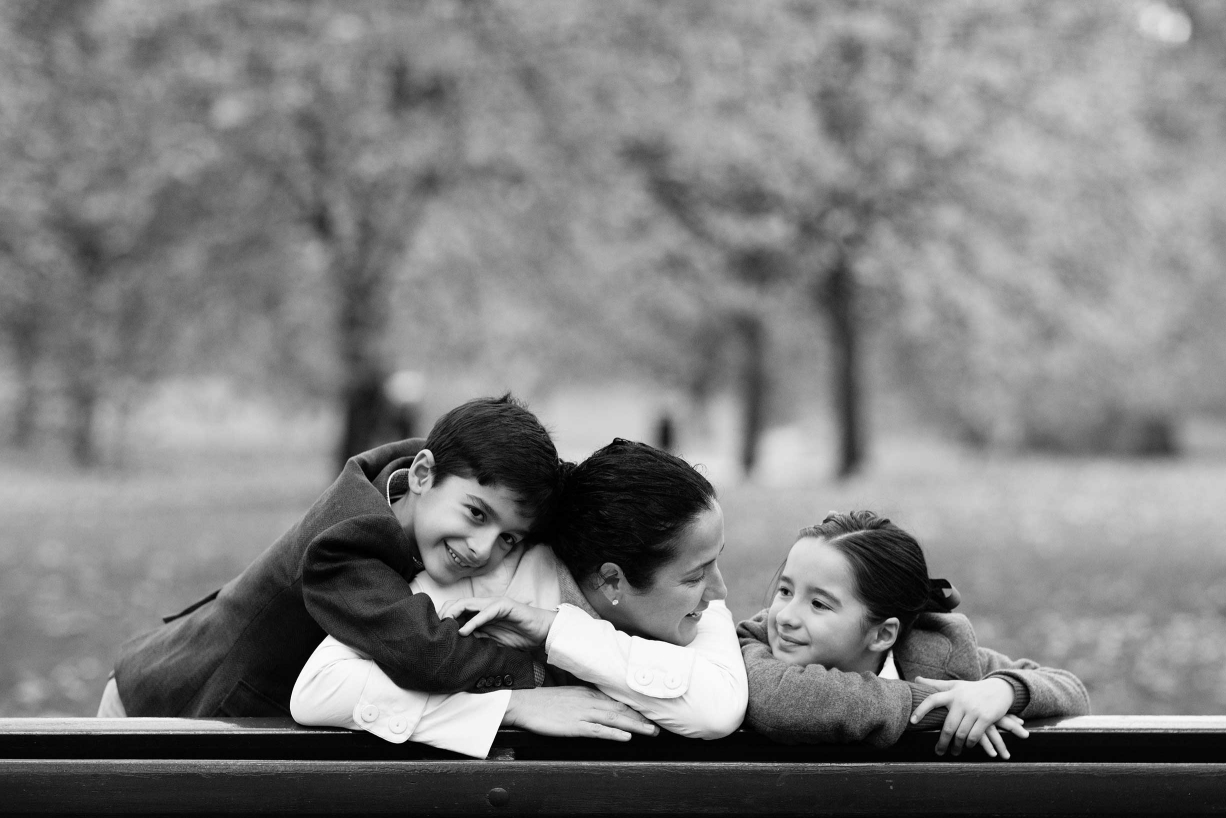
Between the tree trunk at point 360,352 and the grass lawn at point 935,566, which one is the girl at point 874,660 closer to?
the grass lawn at point 935,566

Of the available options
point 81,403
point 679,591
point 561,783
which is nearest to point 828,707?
point 679,591

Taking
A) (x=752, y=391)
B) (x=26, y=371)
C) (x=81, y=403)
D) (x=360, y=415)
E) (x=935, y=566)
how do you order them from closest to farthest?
(x=935, y=566) → (x=81, y=403) → (x=26, y=371) → (x=360, y=415) → (x=752, y=391)

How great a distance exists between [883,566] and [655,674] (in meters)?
0.53

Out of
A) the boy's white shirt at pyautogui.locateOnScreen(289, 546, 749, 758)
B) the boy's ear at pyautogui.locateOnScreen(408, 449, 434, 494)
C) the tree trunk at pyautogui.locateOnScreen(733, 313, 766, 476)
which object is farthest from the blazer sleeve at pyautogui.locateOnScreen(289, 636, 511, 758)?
the tree trunk at pyautogui.locateOnScreen(733, 313, 766, 476)

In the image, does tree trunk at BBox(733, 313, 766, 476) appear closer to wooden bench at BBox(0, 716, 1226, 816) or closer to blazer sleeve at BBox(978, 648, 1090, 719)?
blazer sleeve at BBox(978, 648, 1090, 719)

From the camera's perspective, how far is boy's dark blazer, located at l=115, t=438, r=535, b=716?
220 cm

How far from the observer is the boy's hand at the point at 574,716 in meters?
2.18

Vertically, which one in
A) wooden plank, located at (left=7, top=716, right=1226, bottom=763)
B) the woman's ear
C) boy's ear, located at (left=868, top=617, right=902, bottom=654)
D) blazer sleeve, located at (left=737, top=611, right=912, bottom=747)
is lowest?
wooden plank, located at (left=7, top=716, right=1226, bottom=763)

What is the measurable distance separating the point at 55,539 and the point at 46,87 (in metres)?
3.93

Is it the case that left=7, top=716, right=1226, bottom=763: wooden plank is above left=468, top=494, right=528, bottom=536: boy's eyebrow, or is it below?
below

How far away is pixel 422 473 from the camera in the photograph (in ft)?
8.08

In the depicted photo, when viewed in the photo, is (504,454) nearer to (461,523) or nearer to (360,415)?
(461,523)

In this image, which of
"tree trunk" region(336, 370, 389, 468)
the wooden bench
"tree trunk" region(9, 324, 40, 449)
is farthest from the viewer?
"tree trunk" region(336, 370, 389, 468)

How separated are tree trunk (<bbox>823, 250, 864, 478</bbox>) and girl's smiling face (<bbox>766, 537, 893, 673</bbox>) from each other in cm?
1678
